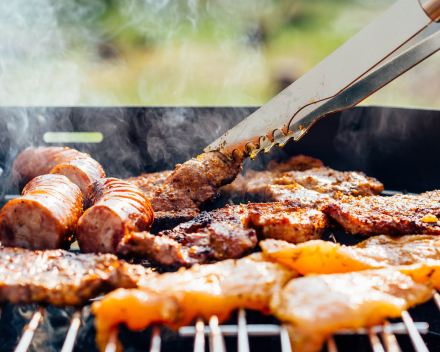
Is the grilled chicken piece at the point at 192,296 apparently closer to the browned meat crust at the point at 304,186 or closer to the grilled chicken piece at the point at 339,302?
the grilled chicken piece at the point at 339,302

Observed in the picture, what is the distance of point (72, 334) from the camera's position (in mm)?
1695

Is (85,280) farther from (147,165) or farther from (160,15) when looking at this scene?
(160,15)

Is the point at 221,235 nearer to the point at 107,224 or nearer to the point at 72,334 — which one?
the point at 107,224

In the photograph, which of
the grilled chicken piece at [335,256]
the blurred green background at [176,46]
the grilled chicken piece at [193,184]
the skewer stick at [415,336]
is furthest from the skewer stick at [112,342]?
the blurred green background at [176,46]

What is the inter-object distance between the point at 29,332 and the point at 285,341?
1216mm

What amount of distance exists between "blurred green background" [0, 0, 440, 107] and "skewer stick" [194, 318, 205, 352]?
5449 millimetres

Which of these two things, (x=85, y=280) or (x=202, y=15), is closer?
(x=85, y=280)

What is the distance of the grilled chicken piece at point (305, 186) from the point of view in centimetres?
327

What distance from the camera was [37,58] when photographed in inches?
245

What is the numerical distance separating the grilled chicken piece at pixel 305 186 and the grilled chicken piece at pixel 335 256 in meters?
0.91

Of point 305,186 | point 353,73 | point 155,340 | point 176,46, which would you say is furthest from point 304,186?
point 176,46

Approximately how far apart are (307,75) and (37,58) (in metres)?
5.43

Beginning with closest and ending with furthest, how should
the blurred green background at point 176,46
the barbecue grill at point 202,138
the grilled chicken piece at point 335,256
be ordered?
the grilled chicken piece at point 335,256 < the barbecue grill at point 202,138 < the blurred green background at point 176,46

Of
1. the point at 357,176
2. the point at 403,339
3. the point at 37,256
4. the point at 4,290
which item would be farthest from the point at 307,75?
the point at 4,290
